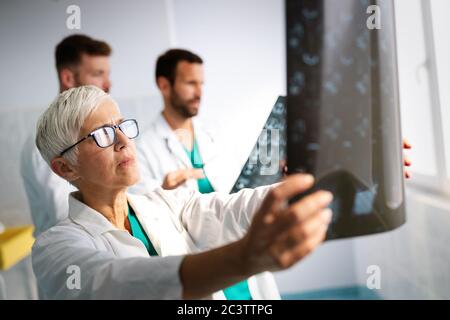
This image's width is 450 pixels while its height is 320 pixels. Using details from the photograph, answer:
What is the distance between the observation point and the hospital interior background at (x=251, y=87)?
747 mm

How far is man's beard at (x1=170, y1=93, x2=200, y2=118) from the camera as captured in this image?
2.61 feet

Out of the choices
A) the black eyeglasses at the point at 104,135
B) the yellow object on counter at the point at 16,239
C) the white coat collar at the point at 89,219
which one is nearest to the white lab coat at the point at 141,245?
the white coat collar at the point at 89,219

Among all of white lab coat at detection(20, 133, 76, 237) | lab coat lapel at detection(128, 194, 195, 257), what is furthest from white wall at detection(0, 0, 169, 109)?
lab coat lapel at detection(128, 194, 195, 257)

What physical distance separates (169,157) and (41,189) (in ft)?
0.88

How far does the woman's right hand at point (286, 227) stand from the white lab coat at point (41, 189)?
0.46 m

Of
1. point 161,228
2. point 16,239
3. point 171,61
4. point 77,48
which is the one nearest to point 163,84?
point 171,61

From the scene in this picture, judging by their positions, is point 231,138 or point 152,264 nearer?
point 152,264

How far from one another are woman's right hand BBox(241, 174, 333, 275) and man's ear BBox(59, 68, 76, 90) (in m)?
0.52

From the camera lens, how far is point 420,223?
82 cm

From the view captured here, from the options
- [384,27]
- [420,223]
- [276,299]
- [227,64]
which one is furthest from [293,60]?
[420,223]

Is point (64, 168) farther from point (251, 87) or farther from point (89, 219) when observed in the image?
point (251, 87)

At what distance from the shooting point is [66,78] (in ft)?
2.53

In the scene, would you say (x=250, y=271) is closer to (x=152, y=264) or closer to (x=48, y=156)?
(x=152, y=264)

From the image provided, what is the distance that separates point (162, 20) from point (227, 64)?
15cm
